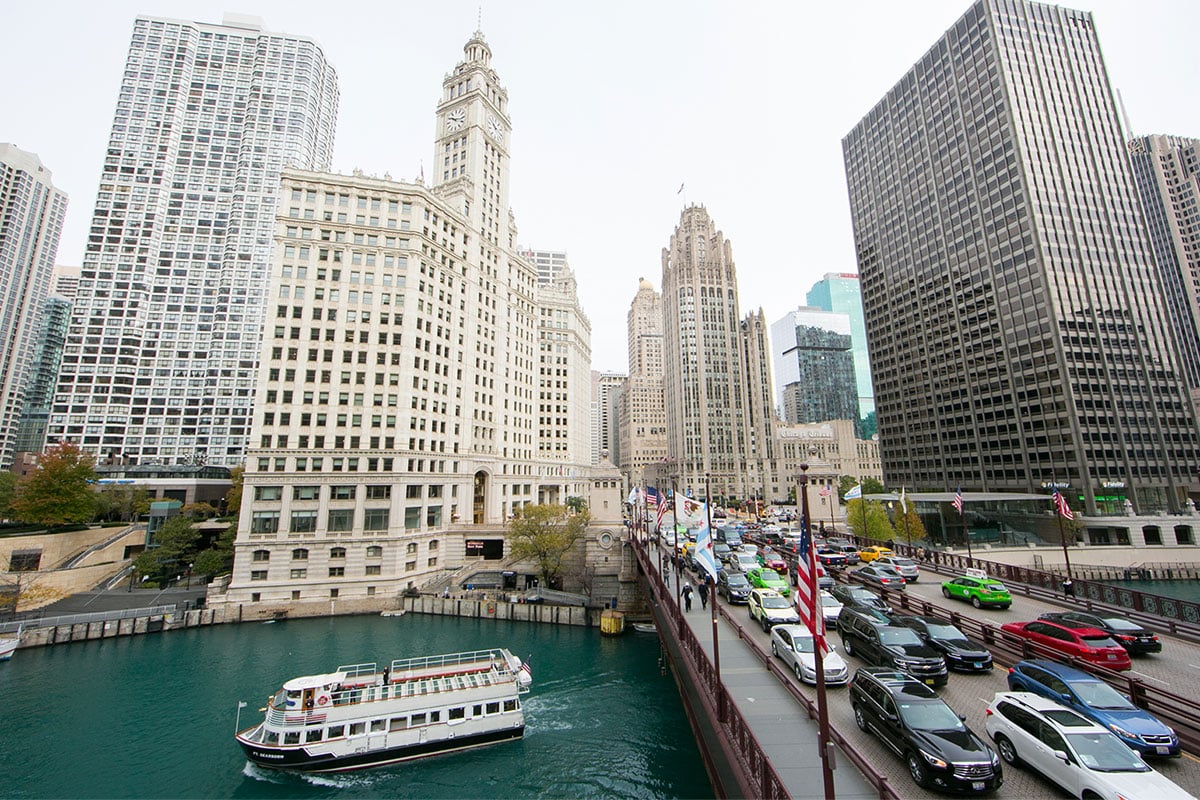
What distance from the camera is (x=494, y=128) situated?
88688mm

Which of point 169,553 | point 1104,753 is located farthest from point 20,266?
point 1104,753

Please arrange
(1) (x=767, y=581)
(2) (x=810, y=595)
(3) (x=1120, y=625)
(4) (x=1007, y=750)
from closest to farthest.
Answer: (2) (x=810, y=595) → (4) (x=1007, y=750) → (3) (x=1120, y=625) → (1) (x=767, y=581)

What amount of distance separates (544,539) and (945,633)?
4732 centimetres

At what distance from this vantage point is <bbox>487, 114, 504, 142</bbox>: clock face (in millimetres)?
87069

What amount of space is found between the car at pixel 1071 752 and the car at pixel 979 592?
18.8m

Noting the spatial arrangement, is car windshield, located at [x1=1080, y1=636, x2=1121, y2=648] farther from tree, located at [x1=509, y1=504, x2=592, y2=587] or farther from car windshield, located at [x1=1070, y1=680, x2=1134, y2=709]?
tree, located at [x1=509, y1=504, x2=592, y2=587]

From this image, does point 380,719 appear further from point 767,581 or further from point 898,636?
point 898,636

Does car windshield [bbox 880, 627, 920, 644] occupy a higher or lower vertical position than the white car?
higher

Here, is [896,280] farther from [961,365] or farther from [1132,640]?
[1132,640]

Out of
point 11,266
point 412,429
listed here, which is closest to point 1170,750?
point 412,429

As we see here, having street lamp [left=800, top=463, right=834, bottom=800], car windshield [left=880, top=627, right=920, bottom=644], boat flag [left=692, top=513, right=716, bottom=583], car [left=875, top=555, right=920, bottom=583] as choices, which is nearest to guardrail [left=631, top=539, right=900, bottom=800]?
street lamp [left=800, top=463, right=834, bottom=800]

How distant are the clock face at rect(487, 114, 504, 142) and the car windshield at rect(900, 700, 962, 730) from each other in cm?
9523

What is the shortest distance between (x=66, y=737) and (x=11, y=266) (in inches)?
7019

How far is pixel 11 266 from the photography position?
449ft
